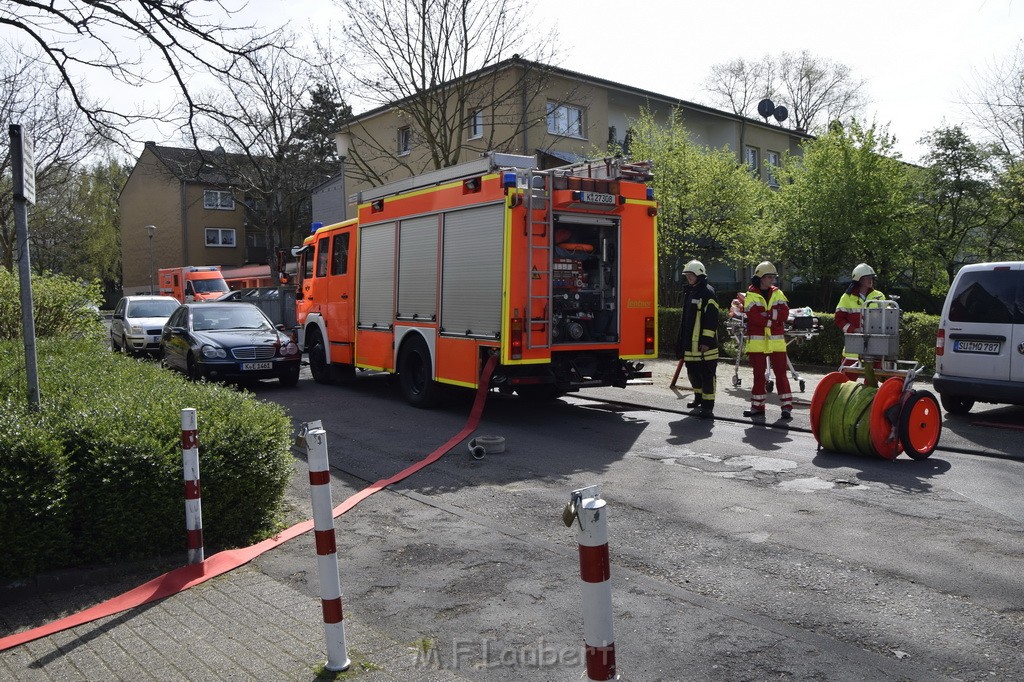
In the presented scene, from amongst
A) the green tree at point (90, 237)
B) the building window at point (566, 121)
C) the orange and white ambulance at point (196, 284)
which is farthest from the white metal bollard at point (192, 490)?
the green tree at point (90, 237)

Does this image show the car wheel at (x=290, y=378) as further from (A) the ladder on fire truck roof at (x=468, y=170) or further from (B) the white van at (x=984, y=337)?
(B) the white van at (x=984, y=337)

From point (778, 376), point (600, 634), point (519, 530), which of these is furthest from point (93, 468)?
point (778, 376)

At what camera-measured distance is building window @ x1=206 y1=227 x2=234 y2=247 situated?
5533 centimetres

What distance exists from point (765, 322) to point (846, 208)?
1482cm

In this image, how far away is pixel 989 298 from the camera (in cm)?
985

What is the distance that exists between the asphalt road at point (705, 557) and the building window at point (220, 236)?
164ft

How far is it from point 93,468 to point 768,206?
23760 mm

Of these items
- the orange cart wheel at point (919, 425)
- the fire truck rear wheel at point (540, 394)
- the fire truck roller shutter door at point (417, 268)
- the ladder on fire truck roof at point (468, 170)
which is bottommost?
the fire truck rear wheel at point (540, 394)

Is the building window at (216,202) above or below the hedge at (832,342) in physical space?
above

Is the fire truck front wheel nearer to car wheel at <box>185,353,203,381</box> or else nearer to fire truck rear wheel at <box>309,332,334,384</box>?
fire truck rear wheel at <box>309,332,334,384</box>

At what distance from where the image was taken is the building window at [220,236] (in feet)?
182

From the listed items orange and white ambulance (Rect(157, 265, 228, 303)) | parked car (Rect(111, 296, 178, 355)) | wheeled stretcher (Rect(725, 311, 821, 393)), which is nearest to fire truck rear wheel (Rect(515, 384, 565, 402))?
wheeled stretcher (Rect(725, 311, 821, 393))

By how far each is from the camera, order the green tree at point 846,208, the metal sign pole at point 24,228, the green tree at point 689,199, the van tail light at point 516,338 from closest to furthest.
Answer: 1. the metal sign pole at point 24,228
2. the van tail light at point 516,338
3. the green tree at point 689,199
4. the green tree at point 846,208

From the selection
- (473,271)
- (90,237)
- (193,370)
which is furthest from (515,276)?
(90,237)
